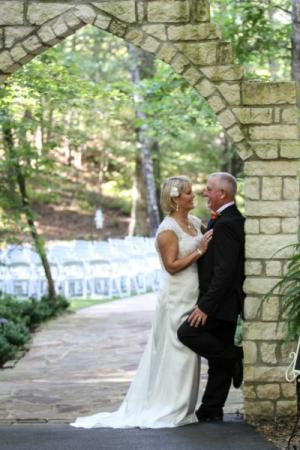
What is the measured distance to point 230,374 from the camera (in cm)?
688

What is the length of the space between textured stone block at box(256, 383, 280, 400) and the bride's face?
148 cm

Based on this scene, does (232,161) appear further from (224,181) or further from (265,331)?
(265,331)

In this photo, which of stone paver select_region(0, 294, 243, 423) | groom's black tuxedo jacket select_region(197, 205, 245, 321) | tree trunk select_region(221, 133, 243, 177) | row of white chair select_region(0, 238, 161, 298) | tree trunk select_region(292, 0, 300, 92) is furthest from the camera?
tree trunk select_region(221, 133, 243, 177)

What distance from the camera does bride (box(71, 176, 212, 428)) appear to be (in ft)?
22.0

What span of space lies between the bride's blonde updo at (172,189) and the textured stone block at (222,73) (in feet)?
Answer: 2.63

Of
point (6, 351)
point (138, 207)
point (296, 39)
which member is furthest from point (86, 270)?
point (138, 207)

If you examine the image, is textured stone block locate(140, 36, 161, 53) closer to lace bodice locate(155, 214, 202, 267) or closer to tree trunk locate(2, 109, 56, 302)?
lace bodice locate(155, 214, 202, 267)

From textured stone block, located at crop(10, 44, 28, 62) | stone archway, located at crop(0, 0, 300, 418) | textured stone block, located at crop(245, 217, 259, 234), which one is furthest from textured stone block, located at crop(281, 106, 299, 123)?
textured stone block, located at crop(10, 44, 28, 62)

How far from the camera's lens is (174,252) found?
675 centimetres

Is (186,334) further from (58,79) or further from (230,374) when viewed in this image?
(58,79)

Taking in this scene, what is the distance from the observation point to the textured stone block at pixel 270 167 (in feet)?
22.1

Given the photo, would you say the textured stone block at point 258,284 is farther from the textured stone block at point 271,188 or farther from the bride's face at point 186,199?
the bride's face at point 186,199

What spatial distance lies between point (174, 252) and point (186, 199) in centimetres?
42

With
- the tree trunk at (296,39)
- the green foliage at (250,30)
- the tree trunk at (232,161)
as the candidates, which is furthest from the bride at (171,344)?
the tree trunk at (232,161)
